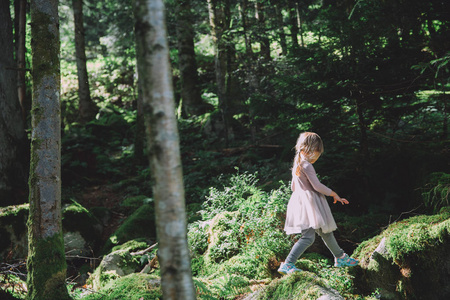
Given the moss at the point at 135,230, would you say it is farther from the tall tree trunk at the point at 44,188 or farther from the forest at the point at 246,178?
the tall tree trunk at the point at 44,188

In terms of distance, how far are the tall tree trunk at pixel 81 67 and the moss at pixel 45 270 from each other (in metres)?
12.8

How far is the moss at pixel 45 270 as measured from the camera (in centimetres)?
344

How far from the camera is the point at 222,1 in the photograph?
38.2ft

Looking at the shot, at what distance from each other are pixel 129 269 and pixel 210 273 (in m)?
1.49

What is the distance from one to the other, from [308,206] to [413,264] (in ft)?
4.23

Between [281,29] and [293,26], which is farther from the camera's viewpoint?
[293,26]

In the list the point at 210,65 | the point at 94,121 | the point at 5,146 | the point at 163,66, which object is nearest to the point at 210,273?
the point at 163,66

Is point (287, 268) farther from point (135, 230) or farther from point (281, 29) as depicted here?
point (281, 29)

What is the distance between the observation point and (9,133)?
26.0ft

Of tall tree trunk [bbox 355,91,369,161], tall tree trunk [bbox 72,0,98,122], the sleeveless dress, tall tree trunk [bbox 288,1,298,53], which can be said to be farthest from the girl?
tall tree trunk [bbox 72,0,98,122]

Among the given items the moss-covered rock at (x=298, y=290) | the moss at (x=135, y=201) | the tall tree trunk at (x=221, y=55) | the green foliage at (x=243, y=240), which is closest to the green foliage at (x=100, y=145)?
the moss at (x=135, y=201)

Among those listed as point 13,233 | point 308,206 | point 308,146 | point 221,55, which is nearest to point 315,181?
point 308,206

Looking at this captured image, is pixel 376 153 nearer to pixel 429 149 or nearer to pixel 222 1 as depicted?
pixel 429 149

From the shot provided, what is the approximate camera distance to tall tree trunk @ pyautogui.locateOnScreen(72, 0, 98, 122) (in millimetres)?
14359
